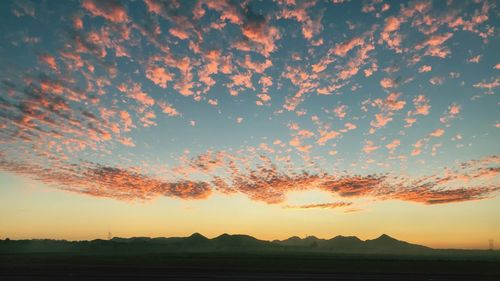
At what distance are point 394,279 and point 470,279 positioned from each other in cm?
925

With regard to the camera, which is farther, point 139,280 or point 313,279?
point 313,279

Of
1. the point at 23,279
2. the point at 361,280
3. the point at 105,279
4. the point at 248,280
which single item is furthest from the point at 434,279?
the point at 23,279

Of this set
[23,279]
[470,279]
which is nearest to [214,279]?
[23,279]

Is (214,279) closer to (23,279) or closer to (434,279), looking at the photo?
(23,279)

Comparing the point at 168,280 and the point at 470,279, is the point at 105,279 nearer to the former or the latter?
the point at 168,280

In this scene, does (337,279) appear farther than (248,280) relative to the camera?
Yes

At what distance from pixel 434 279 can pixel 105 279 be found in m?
31.9

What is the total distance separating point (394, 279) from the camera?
33000mm

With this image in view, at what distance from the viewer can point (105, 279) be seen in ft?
97.9

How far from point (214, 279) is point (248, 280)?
3.25 metres

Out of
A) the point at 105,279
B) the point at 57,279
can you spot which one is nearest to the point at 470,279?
the point at 105,279

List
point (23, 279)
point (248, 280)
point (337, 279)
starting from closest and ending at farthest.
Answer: point (23, 279) → point (248, 280) → point (337, 279)

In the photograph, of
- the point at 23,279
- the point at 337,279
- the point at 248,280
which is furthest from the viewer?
the point at 337,279

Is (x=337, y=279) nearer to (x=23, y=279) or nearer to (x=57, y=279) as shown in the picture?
(x=57, y=279)
